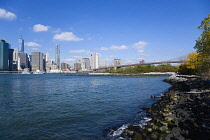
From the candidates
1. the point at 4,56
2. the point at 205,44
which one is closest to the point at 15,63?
the point at 4,56

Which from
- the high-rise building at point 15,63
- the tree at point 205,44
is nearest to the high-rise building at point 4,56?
the high-rise building at point 15,63

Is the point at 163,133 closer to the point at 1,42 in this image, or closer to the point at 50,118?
the point at 50,118

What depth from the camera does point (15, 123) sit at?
7.01 m

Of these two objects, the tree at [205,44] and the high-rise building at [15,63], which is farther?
the high-rise building at [15,63]

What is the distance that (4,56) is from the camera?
138125mm

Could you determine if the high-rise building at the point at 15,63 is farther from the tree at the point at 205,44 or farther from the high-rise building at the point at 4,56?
the tree at the point at 205,44

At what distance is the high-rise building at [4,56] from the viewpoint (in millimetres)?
136250

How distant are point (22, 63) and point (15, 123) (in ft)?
573

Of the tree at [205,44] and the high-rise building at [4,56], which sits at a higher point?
the high-rise building at [4,56]

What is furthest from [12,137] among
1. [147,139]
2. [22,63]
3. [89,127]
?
[22,63]

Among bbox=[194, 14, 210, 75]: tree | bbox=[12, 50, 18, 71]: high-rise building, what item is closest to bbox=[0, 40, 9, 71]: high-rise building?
bbox=[12, 50, 18, 71]: high-rise building

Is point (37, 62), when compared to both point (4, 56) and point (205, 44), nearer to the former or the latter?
point (4, 56)

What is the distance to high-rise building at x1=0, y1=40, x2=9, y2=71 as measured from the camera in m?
136

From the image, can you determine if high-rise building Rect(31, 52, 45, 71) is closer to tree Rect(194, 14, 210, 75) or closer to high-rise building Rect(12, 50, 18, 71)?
high-rise building Rect(12, 50, 18, 71)
